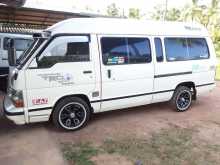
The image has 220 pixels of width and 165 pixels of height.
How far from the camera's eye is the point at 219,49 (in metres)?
26.8

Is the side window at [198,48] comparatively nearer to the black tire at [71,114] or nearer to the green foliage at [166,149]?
the green foliage at [166,149]

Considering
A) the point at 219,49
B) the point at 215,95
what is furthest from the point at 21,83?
the point at 219,49

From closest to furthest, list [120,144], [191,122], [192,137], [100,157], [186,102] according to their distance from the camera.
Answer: [100,157], [120,144], [192,137], [191,122], [186,102]

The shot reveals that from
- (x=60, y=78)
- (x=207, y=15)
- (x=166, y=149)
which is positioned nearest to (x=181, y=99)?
(x=166, y=149)

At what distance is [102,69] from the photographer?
5.41 m

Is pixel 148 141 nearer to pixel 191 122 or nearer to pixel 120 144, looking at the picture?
pixel 120 144

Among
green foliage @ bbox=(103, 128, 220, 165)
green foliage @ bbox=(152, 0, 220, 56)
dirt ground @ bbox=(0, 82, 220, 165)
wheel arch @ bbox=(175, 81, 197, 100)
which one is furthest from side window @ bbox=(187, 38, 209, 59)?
green foliage @ bbox=(152, 0, 220, 56)

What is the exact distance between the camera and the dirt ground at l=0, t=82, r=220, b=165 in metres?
4.39

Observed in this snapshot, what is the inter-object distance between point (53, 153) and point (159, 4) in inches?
1427

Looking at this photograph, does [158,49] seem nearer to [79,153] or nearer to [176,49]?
[176,49]

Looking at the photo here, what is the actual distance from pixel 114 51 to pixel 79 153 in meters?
2.24

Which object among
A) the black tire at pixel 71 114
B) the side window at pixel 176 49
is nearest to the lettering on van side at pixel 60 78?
the black tire at pixel 71 114

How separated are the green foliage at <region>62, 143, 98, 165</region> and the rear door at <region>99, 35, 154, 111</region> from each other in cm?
122

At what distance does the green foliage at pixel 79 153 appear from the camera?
4.14 m
